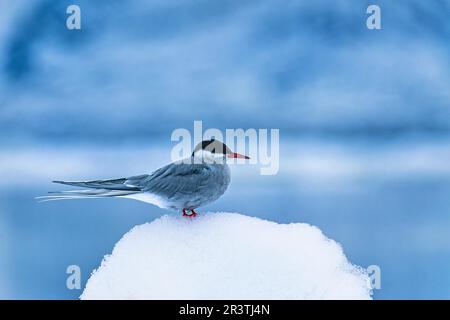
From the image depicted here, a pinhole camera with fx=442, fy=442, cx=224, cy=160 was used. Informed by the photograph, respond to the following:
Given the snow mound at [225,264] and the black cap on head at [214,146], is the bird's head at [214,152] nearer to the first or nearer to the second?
the black cap on head at [214,146]

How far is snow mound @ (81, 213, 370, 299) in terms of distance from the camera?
3.45ft

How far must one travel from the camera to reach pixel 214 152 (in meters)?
1.20

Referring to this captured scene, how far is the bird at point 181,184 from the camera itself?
3.83 feet

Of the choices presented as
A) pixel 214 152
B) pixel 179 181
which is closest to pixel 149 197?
pixel 179 181

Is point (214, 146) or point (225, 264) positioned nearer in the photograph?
point (225, 264)

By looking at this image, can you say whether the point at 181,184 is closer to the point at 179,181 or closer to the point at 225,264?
the point at 179,181

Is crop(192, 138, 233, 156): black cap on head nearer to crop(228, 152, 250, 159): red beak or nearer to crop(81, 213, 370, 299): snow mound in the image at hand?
crop(228, 152, 250, 159): red beak

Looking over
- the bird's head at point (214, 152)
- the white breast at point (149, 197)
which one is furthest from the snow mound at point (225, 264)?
the bird's head at point (214, 152)

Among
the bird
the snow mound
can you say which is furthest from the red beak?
the snow mound

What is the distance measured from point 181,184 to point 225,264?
24 centimetres

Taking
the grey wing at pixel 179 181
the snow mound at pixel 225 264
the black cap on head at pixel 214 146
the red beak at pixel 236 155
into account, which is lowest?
the snow mound at pixel 225 264

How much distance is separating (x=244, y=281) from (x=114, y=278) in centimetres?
33
